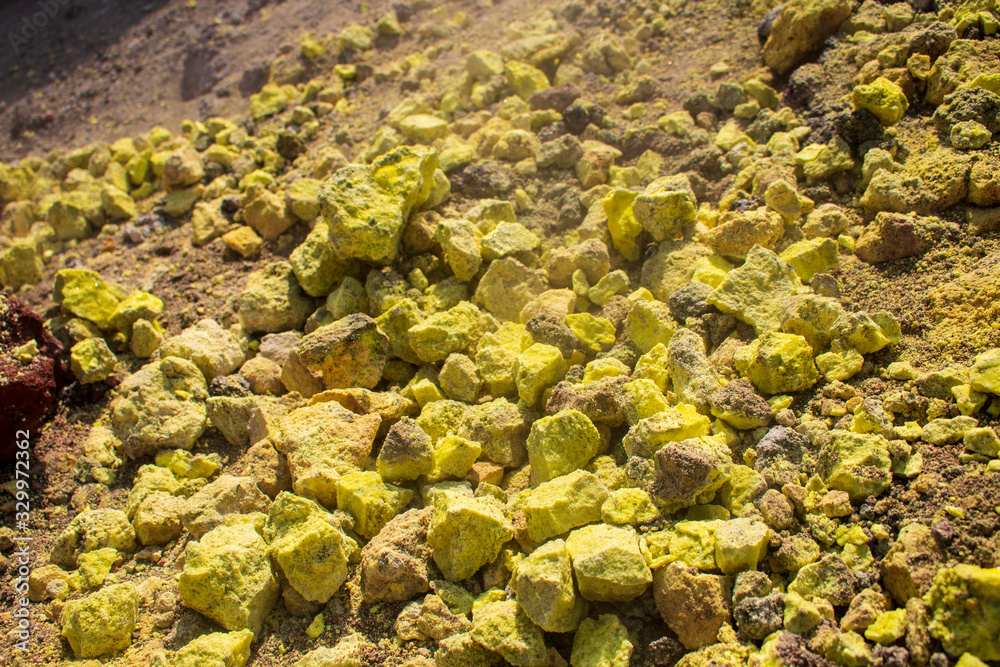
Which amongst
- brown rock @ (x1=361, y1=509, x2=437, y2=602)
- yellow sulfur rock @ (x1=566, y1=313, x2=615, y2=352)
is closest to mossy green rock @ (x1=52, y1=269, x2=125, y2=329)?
brown rock @ (x1=361, y1=509, x2=437, y2=602)

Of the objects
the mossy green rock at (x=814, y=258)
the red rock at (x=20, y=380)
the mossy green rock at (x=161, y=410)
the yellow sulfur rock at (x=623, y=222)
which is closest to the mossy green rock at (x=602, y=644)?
the mossy green rock at (x=814, y=258)

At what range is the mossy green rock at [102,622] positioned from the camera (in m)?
2.35

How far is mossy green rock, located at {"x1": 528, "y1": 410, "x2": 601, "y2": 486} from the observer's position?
2496 millimetres

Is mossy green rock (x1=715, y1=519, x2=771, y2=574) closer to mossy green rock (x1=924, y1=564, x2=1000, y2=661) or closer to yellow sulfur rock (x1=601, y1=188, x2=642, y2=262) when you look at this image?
mossy green rock (x1=924, y1=564, x2=1000, y2=661)

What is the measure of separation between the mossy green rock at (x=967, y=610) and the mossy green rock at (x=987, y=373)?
63cm

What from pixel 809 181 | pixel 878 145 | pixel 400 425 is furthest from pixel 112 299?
pixel 878 145

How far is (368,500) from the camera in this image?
2521 millimetres

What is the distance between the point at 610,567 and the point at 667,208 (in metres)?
1.77

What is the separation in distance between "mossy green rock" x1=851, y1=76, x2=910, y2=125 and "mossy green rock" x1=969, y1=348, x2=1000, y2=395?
1.53m

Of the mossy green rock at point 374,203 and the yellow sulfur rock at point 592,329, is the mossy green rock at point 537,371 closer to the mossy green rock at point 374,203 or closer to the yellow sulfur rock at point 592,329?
the yellow sulfur rock at point 592,329

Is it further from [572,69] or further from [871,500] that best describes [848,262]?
[572,69]

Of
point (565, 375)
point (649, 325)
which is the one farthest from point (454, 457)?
point (649, 325)

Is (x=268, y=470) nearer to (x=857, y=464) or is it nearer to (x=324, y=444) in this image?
(x=324, y=444)

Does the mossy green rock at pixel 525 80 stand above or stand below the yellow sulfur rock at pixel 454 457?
above
